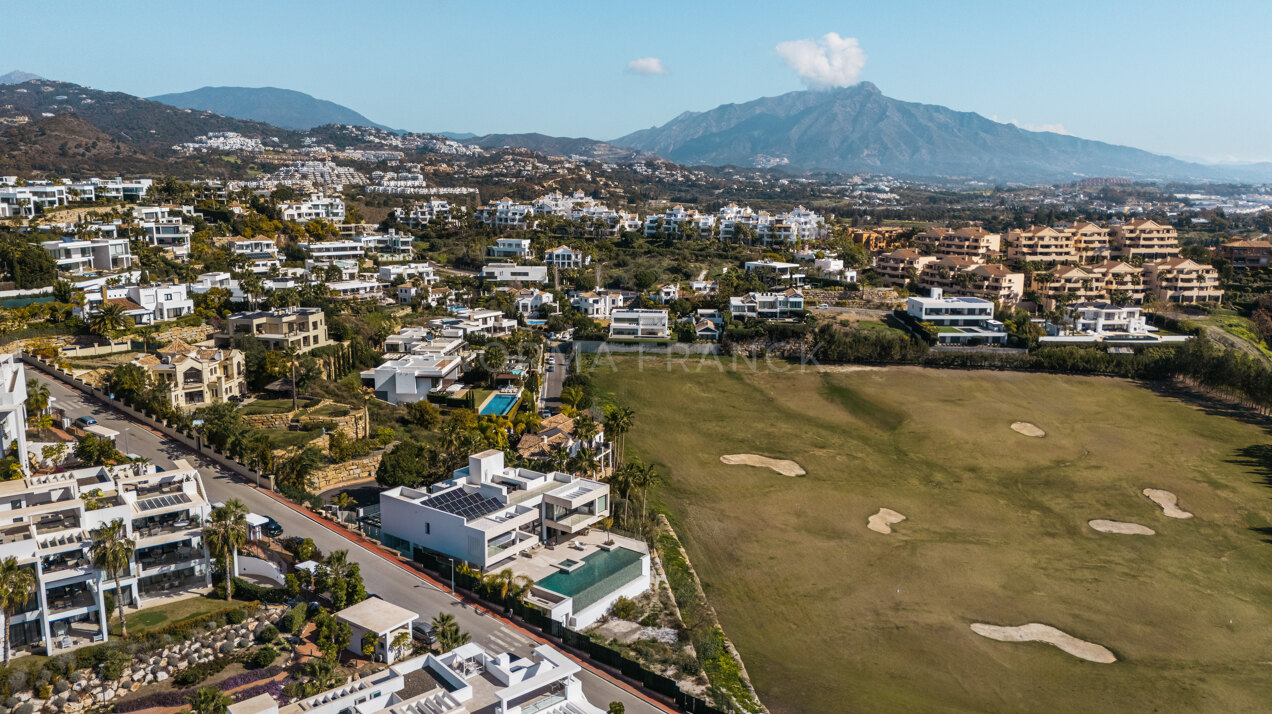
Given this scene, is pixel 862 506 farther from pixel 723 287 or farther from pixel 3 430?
pixel 723 287

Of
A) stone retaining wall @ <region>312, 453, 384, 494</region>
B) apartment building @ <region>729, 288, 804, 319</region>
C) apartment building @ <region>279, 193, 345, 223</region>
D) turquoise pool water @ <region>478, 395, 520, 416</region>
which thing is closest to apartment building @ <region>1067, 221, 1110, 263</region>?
apartment building @ <region>729, 288, 804, 319</region>

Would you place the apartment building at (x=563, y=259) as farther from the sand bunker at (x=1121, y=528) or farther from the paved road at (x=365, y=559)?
the sand bunker at (x=1121, y=528)

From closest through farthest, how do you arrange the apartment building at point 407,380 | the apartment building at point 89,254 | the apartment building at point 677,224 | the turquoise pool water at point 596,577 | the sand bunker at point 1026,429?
the turquoise pool water at point 596,577 < the sand bunker at point 1026,429 < the apartment building at point 407,380 < the apartment building at point 89,254 < the apartment building at point 677,224

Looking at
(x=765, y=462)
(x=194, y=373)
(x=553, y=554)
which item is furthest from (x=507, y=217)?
(x=553, y=554)

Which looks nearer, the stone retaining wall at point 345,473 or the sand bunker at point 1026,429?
the stone retaining wall at point 345,473

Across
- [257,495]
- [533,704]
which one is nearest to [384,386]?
[257,495]

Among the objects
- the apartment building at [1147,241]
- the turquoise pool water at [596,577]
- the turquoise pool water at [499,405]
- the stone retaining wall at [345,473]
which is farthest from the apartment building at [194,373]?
the apartment building at [1147,241]

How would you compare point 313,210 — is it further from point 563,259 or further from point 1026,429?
point 1026,429
